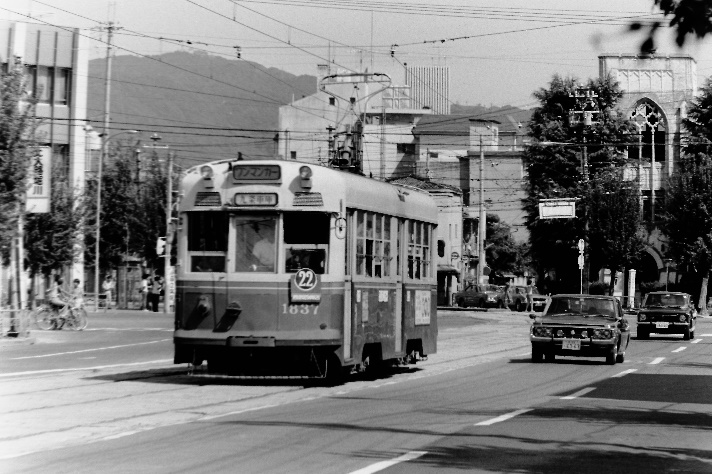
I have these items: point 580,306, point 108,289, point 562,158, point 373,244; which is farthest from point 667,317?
point 562,158

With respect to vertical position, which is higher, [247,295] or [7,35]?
[7,35]

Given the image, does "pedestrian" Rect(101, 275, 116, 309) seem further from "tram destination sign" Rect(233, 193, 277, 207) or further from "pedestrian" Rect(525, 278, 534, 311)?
"tram destination sign" Rect(233, 193, 277, 207)

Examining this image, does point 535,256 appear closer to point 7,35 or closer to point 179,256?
point 7,35

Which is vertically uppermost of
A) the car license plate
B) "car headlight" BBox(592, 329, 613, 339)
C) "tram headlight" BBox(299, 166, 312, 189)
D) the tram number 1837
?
"tram headlight" BBox(299, 166, 312, 189)

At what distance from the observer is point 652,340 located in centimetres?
4281

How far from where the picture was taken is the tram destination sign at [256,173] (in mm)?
20266

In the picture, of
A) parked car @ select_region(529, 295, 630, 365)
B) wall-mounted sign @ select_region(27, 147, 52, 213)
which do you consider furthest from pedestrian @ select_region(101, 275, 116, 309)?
parked car @ select_region(529, 295, 630, 365)

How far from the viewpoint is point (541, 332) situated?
2795 centimetres

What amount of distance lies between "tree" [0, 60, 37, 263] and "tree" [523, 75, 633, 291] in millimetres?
49123

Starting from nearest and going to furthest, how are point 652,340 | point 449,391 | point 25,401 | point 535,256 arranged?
point 25,401 < point 449,391 < point 652,340 < point 535,256

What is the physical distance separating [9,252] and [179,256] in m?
20.0

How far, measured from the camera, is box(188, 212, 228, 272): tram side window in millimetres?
20188

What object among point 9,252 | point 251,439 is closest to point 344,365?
point 251,439

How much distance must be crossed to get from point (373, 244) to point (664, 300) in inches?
977
